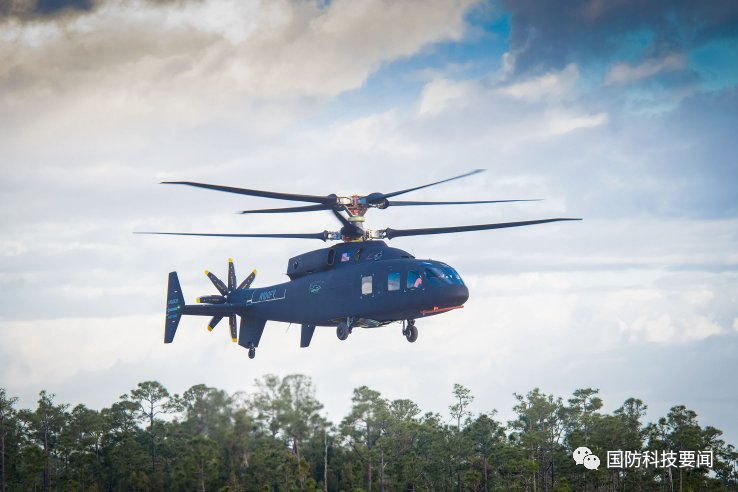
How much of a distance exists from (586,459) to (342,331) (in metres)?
57.2

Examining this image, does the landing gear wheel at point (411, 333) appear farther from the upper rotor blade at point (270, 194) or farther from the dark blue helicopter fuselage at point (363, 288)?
the upper rotor blade at point (270, 194)

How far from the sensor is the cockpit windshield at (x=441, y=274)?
160 feet

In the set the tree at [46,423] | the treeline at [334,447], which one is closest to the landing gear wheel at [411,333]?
the treeline at [334,447]

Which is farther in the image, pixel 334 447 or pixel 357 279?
pixel 334 447

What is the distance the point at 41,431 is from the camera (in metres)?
119

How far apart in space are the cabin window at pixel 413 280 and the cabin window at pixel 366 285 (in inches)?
93.0

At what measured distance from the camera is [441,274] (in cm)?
4891

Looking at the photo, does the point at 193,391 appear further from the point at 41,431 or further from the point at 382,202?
the point at 382,202

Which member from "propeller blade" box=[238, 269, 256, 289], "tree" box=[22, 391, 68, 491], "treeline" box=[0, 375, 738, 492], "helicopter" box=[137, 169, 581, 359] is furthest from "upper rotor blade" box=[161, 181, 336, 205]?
"tree" box=[22, 391, 68, 491]

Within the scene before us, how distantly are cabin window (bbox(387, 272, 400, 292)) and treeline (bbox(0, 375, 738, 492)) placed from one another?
51.9 meters

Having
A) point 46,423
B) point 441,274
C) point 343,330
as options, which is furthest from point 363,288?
point 46,423

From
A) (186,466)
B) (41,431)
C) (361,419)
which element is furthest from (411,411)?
(41,431)

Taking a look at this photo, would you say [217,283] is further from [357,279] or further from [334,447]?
[334,447]

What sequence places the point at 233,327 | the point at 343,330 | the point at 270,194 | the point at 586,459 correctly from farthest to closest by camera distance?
the point at 586,459
the point at 233,327
the point at 343,330
the point at 270,194
